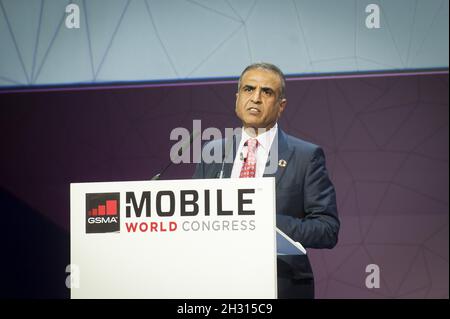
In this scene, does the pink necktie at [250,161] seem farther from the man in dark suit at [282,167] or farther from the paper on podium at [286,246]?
the paper on podium at [286,246]

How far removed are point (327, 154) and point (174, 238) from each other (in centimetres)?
119

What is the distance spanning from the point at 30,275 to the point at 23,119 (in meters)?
0.97

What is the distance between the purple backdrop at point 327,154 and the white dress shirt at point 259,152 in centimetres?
14

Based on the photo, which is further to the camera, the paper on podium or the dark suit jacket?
the dark suit jacket

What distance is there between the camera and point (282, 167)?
390 centimetres

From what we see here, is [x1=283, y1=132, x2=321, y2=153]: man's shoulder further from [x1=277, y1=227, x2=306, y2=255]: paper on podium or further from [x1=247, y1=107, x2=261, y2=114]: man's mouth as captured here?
[x1=277, y1=227, x2=306, y2=255]: paper on podium

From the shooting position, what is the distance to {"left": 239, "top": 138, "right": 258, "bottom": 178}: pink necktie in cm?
390

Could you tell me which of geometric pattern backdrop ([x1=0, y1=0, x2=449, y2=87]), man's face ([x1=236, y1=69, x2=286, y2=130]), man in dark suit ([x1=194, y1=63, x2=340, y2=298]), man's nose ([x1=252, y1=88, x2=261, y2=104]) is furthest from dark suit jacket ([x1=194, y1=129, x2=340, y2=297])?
geometric pattern backdrop ([x1=0, y1=0, x2=449, y2=87])

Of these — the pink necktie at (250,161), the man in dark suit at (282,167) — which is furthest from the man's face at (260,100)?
the pink necktie at (250,161)

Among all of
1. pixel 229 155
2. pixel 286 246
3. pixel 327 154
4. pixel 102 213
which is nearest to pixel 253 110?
pixel 229 155

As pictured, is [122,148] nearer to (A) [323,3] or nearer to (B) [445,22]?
(A) [323,3]

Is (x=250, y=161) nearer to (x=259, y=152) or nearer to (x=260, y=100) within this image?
(x=259, y=152)
